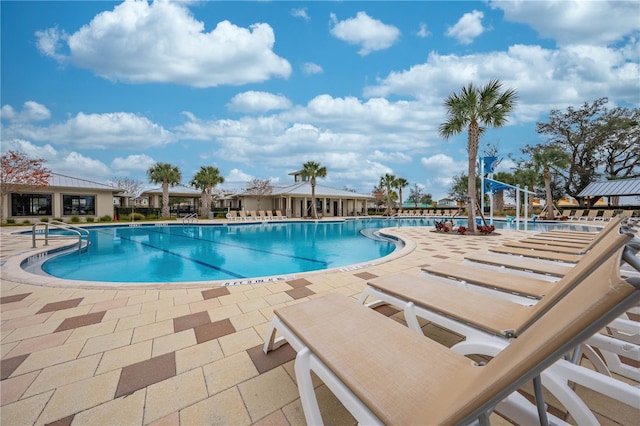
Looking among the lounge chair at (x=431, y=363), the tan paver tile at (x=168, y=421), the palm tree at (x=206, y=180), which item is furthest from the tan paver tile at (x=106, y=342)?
the palm tree at (x=206, y=180)

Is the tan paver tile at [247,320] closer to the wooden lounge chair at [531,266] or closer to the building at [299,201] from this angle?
the wooden lounge chair at [531,266]

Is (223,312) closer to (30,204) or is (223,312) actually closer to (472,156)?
(472,156)

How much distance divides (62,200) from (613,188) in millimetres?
48071

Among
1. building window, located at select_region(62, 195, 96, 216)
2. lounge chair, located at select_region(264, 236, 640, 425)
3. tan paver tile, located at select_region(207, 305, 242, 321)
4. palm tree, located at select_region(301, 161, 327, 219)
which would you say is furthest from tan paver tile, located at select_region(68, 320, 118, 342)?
building window, located at select_region(62, 195, 96, 216)

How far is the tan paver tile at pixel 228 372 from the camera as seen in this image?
78.5 inches

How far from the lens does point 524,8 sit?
8.05 metres

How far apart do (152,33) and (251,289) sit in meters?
12.4

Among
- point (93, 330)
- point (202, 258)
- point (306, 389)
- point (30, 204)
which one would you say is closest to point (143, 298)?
point (93, 330)

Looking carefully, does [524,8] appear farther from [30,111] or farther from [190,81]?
[30,111]

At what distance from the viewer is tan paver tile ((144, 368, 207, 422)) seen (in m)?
1.76

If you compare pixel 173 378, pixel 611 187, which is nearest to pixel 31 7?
pixel 173 378

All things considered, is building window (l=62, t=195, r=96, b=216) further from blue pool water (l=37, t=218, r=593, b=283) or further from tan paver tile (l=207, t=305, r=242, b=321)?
tan paver tile (l=207, t=305, r=242, b=321)

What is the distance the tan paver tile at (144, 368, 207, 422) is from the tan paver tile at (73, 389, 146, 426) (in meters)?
0.05

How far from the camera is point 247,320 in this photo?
3.10m
